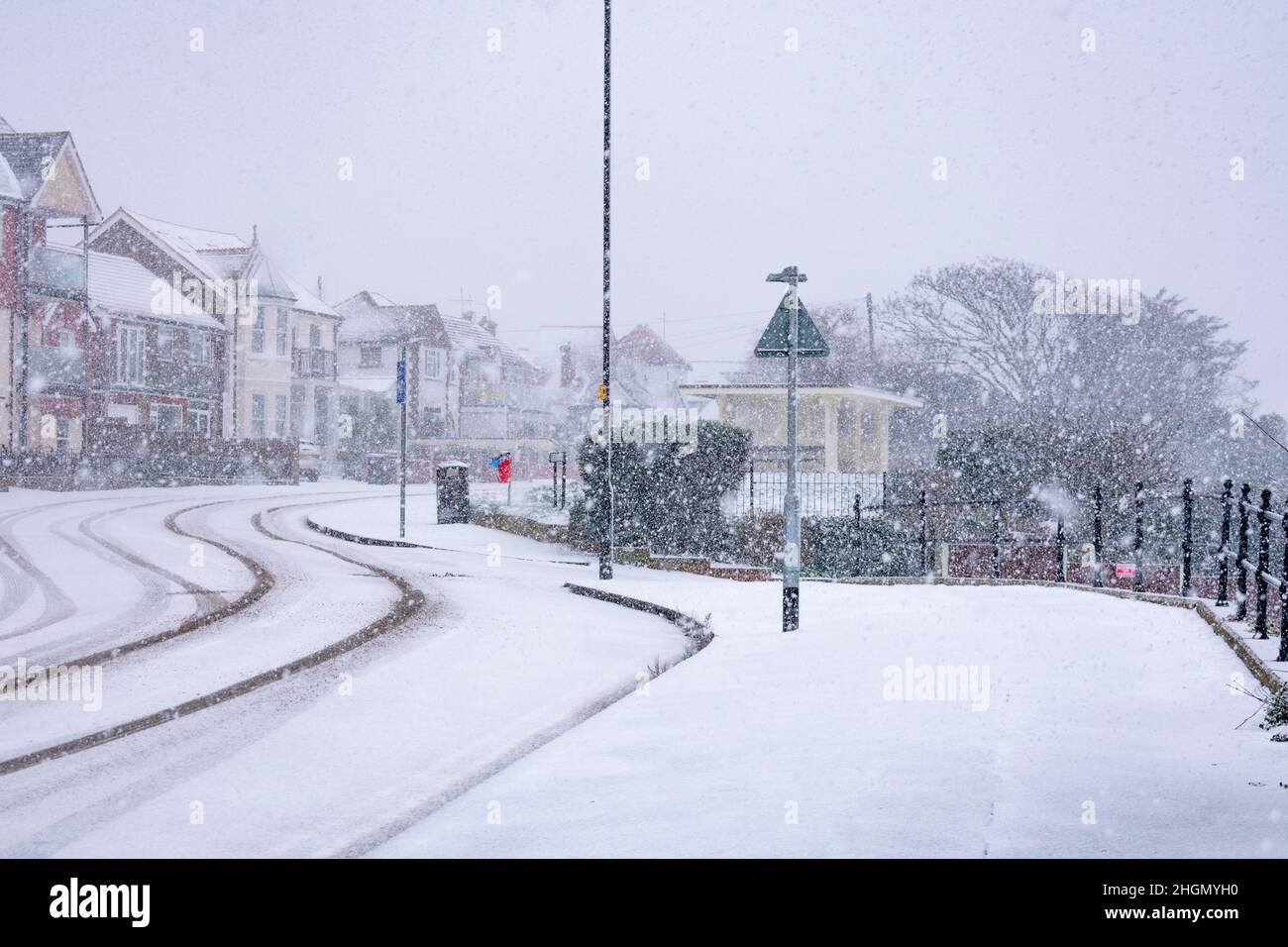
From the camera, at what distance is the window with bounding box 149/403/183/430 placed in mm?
50281

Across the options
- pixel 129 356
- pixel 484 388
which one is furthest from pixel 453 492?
pixel 484 388

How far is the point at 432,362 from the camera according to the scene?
243 ft

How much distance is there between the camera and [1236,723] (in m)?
6.68

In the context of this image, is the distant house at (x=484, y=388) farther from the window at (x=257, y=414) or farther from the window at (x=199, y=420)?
the window at (x=199, y=420)

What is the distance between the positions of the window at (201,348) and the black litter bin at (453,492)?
94.3 ft

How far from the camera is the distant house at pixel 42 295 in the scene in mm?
39188

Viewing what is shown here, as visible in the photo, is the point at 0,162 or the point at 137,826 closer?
the point at 137,826

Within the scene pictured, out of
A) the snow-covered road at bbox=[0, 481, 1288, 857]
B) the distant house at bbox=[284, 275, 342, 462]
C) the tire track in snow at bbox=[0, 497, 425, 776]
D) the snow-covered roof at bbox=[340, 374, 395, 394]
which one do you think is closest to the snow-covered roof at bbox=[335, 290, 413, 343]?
the snow-covered roof at bbox=[340, 374, 395, 394]
